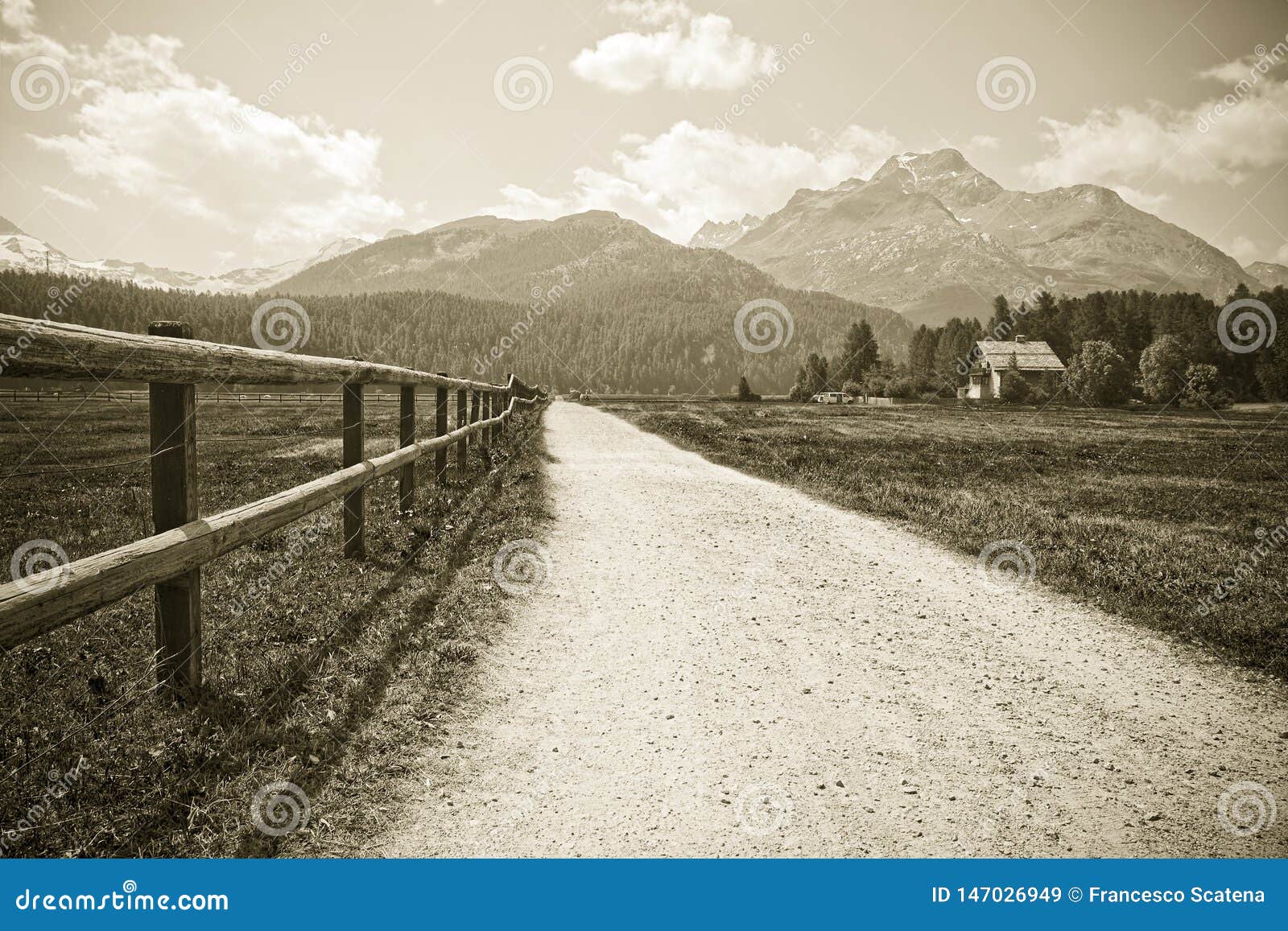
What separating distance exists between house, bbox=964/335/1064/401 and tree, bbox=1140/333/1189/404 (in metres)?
16.7

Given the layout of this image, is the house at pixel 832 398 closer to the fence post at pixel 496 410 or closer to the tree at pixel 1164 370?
the tree at pixel 1164 370

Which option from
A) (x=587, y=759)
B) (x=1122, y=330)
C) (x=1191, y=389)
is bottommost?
(x=587, y=759)

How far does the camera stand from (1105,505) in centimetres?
1061

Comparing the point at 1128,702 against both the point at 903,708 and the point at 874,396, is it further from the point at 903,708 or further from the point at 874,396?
the point at 874,396

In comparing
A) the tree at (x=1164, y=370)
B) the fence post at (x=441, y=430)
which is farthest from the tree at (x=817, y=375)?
the fence post at (x=441, y=430)

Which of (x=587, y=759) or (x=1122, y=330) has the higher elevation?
(x=1122, y=330)

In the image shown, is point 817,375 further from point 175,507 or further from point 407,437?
point 175,507

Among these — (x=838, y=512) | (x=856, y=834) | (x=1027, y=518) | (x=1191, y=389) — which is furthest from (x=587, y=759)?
(x=1191, y=389)

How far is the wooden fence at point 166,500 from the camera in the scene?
2369 mm

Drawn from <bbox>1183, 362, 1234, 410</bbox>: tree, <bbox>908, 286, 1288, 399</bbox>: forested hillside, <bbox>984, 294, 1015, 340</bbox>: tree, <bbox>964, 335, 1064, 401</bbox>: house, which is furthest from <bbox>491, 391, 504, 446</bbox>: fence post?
<bbox>984, 294, 1015, 340</bbox>: tree

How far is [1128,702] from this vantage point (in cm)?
387

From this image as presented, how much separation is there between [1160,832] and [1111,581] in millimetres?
4178

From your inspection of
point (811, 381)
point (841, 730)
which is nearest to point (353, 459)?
point (841, 730)

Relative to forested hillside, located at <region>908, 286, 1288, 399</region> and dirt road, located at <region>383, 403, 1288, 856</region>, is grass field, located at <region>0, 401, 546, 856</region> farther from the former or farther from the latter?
forested hillside, located at <region>908, 286, 1288, 399</region>
